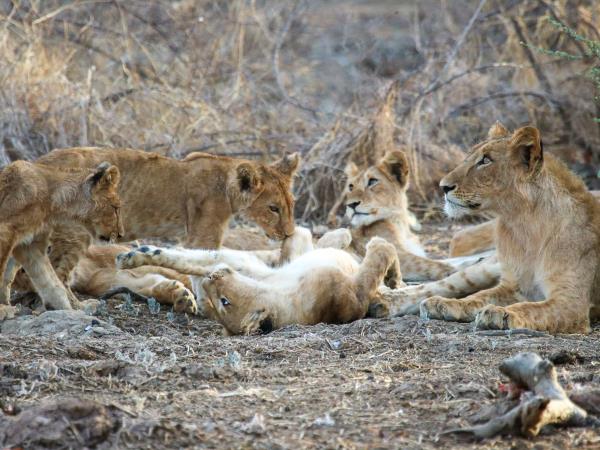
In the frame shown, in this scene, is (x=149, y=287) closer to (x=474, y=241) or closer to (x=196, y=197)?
(x=196, y=197)

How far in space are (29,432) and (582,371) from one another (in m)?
2.24

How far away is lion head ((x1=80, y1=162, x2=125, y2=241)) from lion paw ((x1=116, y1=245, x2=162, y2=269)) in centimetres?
32

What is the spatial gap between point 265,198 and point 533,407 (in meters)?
4.16

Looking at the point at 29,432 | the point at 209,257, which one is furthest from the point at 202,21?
the point at 29,432

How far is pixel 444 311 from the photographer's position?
5938 mm

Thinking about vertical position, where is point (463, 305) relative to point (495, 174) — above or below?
below

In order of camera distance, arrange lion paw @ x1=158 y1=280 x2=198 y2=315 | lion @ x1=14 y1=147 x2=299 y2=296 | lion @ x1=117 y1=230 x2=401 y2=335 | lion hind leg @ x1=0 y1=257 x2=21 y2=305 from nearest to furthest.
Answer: lion @ x1=117 y1=230 x2=401 y2=335 < lion hind leg @ x1=0 y1=257 x2=21 y2=305 < lion paw @ x1=158 y1=280 x2=198 y2=315 < lion @ x1=14 y1=147 x2=299 y2=296

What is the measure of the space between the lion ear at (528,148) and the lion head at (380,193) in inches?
90.5

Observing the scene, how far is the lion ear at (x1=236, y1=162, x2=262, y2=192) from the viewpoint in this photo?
742cm

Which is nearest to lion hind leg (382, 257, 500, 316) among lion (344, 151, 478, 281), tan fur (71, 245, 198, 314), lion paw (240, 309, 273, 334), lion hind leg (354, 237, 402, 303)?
lion hind leg (354, 237, 402, 303)

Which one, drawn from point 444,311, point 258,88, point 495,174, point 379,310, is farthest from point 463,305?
point 258,88

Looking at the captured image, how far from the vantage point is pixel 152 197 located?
7.52 meters

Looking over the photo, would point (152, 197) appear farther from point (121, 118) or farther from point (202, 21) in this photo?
point (202, 21)

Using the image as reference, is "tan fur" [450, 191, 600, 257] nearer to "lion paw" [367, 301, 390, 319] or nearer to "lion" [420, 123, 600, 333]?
"lion" [420, 123, 600, 333]
